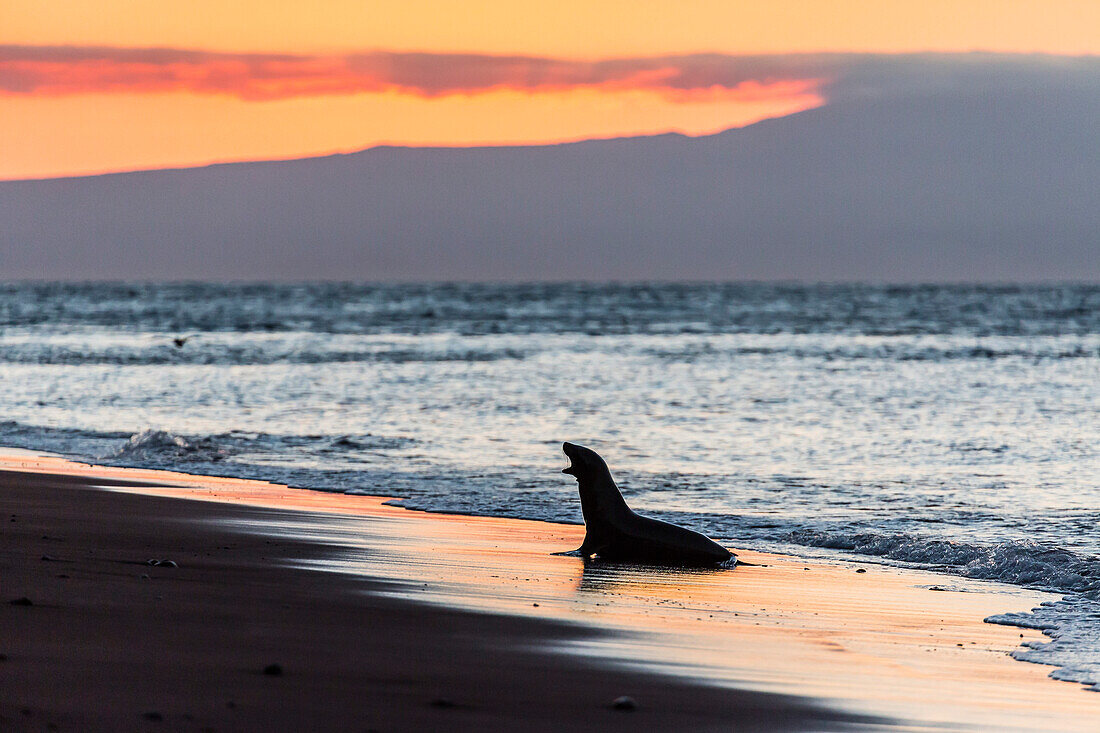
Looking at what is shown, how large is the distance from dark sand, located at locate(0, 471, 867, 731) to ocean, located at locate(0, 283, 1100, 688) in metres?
2.20

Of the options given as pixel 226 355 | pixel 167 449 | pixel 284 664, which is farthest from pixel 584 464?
pixel 226 355

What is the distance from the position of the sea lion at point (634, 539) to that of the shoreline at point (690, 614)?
0.28 m

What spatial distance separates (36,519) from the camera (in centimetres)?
875

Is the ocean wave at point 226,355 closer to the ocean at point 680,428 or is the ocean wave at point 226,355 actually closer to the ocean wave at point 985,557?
the ocean at point 680,428

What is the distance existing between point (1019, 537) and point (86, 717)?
7.25 m

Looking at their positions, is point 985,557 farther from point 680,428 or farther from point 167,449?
point 167,449

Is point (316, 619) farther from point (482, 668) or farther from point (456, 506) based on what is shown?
point (456, 506)

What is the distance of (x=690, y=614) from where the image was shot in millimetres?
6715

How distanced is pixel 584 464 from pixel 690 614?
2.45m

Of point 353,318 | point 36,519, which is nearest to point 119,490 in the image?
point 36,519

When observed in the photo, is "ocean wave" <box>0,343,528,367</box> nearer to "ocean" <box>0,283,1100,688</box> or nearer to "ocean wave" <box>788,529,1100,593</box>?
"ocean" <box>0,283,1100,688</box>

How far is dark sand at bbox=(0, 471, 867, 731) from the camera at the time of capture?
14.3ft

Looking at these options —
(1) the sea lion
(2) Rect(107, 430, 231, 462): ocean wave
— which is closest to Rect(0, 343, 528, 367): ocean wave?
(2) Rect(107, 430, 231, 462): ocean wave

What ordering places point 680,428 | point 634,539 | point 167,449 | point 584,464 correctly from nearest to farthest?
point 634,539, point 584,464, point 167,449, point 680,428
